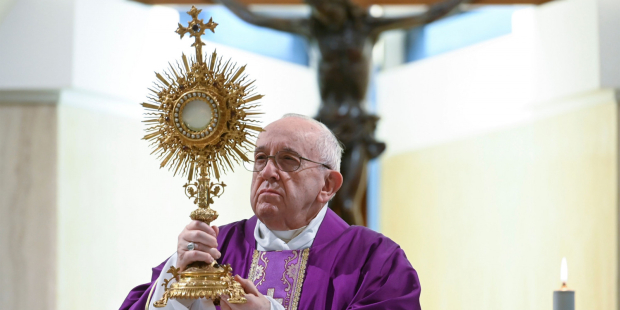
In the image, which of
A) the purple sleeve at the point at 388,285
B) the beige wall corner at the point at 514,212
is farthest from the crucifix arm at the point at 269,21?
the purple sleeve at the point at 388,285

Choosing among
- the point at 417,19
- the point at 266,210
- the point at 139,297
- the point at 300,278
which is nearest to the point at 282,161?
the point at 266,210

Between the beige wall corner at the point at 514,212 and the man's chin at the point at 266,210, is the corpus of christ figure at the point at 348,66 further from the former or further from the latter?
the man's chin at the point at 266,210

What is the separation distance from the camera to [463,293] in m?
6.49

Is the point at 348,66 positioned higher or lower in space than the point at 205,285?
higher

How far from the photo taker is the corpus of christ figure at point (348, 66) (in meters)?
5.70

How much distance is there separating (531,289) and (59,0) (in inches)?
144

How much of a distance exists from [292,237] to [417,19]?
2743 millimetres

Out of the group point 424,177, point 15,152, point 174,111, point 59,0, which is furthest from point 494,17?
point 174,111

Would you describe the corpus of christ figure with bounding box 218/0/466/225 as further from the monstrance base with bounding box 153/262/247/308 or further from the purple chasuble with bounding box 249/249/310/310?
the monstrance base with bounding box 153/262/247/308

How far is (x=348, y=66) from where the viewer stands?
5.95 metres

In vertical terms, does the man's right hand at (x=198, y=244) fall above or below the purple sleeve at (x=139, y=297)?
above

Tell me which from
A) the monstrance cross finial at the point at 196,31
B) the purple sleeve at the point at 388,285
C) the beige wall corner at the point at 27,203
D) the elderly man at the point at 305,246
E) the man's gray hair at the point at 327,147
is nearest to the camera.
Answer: the monstrance cross finial at the point at 196,31

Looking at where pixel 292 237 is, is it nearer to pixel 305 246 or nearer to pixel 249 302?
pixel 305 246

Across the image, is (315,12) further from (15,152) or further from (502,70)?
(15,152)
